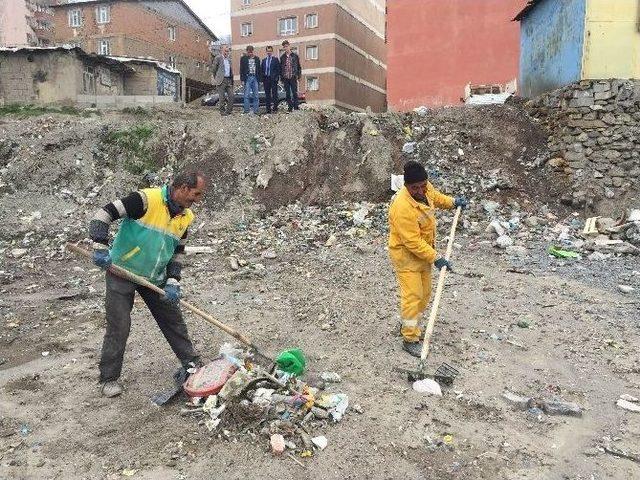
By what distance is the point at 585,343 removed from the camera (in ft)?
15.2

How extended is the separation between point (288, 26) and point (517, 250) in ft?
90.6

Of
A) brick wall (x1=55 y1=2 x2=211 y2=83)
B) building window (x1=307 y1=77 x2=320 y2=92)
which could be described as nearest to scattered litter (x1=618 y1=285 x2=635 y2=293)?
building window (x1=307 y1=77 x2=320 y2=92)

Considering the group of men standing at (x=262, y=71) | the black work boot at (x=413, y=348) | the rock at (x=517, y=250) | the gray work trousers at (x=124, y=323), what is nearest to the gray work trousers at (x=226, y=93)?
the group of men standing at (x=262, y=71)

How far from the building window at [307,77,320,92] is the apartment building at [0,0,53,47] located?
17.8 m

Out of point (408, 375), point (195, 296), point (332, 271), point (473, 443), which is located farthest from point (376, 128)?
point (473, 443)

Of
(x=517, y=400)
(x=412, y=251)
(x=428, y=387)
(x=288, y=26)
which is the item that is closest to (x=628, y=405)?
(x=517, y=400)

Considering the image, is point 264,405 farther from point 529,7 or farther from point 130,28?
point 130,28

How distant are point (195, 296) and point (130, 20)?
3213cm

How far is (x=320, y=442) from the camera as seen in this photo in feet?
10.2

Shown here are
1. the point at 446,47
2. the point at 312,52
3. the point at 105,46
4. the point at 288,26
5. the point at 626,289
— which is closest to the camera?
the point at 626,289

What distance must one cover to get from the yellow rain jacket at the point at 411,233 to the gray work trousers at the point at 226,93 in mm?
8794

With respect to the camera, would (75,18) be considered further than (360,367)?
Yes

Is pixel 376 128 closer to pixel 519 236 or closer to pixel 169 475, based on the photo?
pixel 519 236

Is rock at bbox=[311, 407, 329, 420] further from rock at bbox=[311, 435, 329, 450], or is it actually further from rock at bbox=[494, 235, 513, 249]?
rock at bbox=[494, 235, 513, 249]
